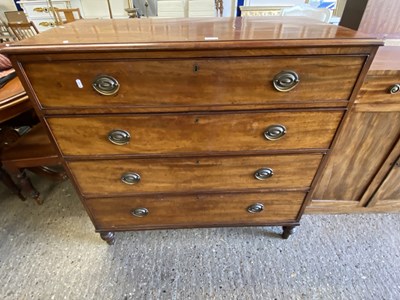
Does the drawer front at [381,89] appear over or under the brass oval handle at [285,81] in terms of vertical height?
under

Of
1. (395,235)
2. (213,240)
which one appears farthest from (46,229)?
(395,235)

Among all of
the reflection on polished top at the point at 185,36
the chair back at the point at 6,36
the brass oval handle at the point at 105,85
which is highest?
the reflection on polished top at the point at 185,36

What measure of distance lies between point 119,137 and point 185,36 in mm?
428

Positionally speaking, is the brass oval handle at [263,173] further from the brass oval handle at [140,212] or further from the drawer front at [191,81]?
the brass oval handle at [140,212]

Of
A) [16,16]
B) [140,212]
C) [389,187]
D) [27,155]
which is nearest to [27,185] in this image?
[27,155]

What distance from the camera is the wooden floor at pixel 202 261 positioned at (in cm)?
111

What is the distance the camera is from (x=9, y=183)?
4.83 ft

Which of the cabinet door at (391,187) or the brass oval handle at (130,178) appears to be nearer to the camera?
the brass oval handle at (130,178)

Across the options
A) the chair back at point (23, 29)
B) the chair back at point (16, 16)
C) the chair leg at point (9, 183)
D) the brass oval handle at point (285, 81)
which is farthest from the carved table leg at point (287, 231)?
the chair back at point (16, 16)

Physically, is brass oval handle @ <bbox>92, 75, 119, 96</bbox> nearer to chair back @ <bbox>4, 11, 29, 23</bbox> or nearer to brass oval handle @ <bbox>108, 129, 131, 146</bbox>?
brass oval handle @ <bbox>108, 129, 131, 146</bbox>

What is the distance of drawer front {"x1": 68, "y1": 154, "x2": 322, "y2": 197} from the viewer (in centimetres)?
92

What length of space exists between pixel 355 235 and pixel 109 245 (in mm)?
1510

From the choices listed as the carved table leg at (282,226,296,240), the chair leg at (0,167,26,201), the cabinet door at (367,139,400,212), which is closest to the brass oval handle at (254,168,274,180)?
the carved table leg at (282,226,296,240)

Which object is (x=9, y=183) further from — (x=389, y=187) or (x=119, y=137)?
(x=389, y=187)
